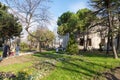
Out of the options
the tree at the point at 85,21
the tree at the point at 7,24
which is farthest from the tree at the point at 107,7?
the tree at the point at 7,24

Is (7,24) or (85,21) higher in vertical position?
(7,24)

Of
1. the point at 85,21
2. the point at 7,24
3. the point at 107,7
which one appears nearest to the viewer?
the point at 107,7

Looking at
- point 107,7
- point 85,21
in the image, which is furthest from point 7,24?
point 107,7

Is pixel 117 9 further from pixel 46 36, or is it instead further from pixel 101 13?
pixel 46 36

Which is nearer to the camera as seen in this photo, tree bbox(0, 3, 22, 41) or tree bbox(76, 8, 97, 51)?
tree bbox(76, 8, 97, 51)

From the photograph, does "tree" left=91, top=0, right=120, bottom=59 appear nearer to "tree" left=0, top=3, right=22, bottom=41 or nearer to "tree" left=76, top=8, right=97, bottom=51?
"tree" left=76, top=8, right=97, bottom=51

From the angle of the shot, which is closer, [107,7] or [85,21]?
[107,7]

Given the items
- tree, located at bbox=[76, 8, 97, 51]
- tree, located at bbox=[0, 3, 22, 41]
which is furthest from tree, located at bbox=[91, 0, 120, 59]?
tree, located at bbox=[0, 3, 22, 41]

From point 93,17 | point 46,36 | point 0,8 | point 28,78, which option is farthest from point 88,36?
point 28,78

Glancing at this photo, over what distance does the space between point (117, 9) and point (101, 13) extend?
1.77 m

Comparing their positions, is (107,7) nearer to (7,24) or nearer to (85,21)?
(85,21)

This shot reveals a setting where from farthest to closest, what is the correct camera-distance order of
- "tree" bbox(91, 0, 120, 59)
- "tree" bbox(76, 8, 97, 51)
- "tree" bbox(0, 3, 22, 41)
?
"tree" bbox(0, 3, 22, 41) → "tree" bbox(76, 8, 97, 51) → "tree" bbox(91, 0, 120, 59)

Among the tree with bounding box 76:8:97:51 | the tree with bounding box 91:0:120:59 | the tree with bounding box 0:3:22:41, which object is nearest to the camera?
the tree with bounding box 91:0:120:59

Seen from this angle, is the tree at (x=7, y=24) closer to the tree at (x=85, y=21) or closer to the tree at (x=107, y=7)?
the tree at (x=85, y=21)
